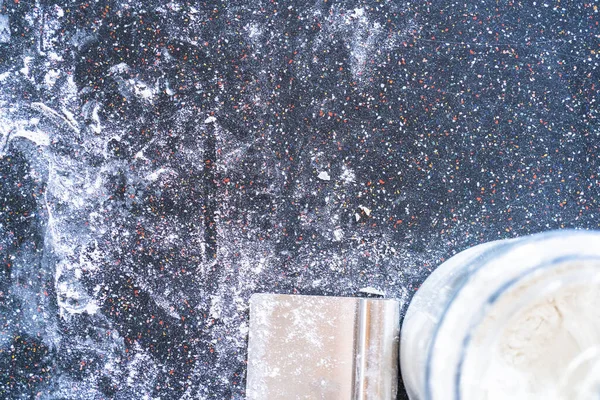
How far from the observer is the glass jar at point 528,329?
16.2 inches

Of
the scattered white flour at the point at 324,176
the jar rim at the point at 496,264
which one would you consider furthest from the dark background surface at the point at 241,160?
the jar rim at the point at 496,264

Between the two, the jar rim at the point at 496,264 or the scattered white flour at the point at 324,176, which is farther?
the scattered white flour at the point at 324,176

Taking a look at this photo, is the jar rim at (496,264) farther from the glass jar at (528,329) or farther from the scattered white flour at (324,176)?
the scattered white flour at (324,176)

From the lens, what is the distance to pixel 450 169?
651 mm

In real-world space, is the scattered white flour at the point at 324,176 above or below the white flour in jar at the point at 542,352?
above

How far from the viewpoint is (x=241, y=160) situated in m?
0.66

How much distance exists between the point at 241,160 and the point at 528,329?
0.41m

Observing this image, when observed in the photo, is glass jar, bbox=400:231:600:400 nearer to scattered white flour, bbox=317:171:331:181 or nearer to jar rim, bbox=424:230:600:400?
jar rim, bbox=424:230:600:400

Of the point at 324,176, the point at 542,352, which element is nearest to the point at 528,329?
the point at 542,352

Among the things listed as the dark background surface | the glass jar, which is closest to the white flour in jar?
the glass jar

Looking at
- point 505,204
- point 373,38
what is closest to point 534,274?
point 505,204

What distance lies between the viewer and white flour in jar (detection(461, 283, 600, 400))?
41cm

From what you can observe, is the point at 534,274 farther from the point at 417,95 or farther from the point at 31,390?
the point at 31,390

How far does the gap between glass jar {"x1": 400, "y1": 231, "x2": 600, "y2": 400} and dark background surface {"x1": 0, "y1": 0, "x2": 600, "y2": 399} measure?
0.74 feet
